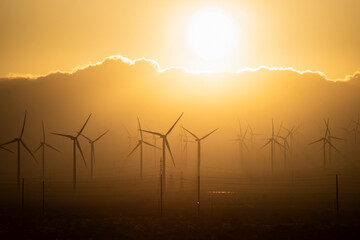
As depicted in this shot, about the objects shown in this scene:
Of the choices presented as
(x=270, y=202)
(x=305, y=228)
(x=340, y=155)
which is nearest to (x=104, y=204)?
(x=270, y=202)

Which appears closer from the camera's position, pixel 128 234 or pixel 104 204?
pixel 128 234

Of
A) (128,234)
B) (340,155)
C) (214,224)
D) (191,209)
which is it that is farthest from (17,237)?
(340,155)

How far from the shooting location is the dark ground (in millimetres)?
41938

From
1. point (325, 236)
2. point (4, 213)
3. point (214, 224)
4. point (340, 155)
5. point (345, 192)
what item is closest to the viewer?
point (325, 236)

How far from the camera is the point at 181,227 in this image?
45031 millimetres

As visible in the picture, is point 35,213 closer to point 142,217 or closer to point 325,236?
point 142,217

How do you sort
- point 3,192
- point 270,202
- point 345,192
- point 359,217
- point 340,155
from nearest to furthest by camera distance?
point 359,217
point 270,202
point 345,192
point 3,192
point 340,155

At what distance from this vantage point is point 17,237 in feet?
138

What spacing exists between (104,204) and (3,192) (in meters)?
24.5

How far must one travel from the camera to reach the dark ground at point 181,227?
138 feet

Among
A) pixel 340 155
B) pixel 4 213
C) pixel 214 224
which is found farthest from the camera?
pixel 340 155

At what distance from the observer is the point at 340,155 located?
184000mm

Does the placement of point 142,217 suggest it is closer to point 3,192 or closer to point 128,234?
point 128,234

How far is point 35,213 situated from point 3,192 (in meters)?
29.5
